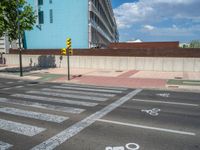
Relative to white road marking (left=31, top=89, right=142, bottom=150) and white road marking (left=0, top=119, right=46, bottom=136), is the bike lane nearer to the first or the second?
white road marking (left=31, top=89, right=142, bottom=150)

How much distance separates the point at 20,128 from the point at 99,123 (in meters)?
2.57

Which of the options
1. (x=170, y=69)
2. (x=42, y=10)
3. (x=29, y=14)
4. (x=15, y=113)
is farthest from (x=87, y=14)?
(x=15, y=113)

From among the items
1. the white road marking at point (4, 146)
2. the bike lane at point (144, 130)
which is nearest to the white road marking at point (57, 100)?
the bike lane at point (144, 130)

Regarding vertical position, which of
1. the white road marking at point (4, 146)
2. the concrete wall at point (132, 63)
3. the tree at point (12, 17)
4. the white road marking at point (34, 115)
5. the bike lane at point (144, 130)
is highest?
the tree at point (12, 17)

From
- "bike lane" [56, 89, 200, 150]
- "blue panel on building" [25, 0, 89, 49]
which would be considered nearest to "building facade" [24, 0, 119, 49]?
"blue panel on building" [25, 0, 89, 49]

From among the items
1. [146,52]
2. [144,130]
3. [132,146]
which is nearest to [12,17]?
[146,52]

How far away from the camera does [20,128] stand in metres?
7.40

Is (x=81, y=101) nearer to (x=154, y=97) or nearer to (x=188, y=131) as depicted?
(x=154, y=97)

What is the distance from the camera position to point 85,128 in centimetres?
742

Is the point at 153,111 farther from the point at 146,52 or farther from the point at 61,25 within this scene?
the point at 61,25

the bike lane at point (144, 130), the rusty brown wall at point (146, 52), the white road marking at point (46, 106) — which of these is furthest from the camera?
the rusty brown wall at point (146, 52)

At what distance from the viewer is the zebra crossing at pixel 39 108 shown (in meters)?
7.39

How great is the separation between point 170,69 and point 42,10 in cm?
2272

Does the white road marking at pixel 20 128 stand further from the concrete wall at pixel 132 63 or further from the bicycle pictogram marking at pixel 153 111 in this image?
the concrete wall at pixel 132 63
